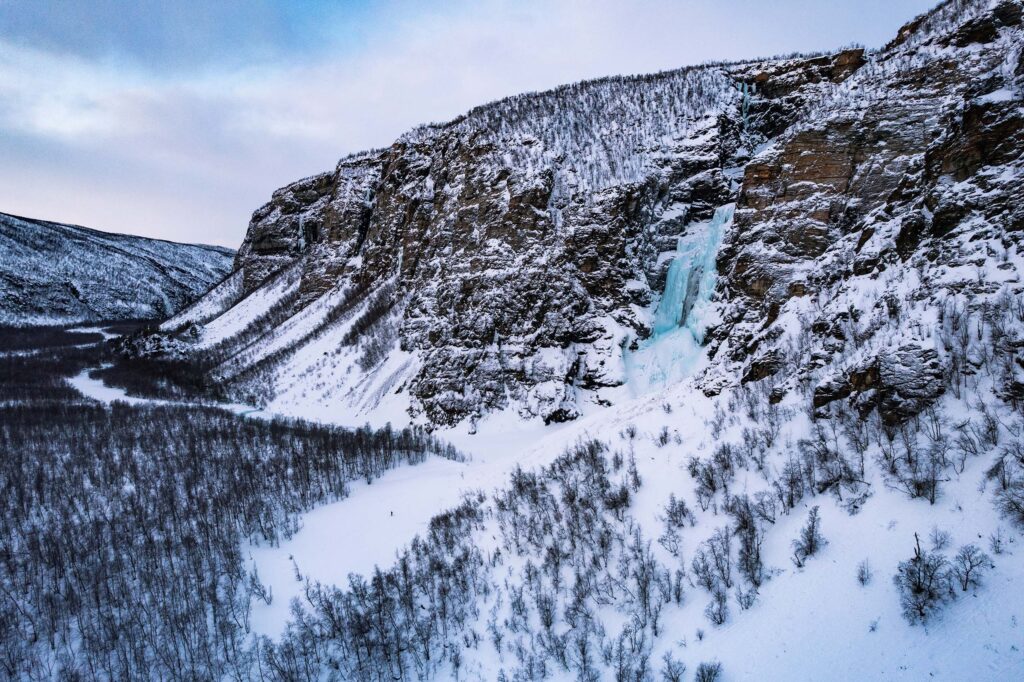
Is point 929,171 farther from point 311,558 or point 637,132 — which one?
point 637,132

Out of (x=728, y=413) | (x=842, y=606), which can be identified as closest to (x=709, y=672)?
(x=842, y=606)

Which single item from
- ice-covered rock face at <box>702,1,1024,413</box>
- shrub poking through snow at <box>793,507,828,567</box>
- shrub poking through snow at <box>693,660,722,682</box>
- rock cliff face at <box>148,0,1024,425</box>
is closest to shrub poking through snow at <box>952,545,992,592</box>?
shrub poking through snow at <box>793,507,828,567</box>

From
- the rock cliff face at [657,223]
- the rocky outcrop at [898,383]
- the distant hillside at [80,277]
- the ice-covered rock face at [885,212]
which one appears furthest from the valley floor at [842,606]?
the distant hillside at [80,277]

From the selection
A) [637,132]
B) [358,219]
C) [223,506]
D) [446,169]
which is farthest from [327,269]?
[223,506]

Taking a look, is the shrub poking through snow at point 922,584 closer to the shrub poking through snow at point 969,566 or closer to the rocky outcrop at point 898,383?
the shrub poking through snow at point 969,566

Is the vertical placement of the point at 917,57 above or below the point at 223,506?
above

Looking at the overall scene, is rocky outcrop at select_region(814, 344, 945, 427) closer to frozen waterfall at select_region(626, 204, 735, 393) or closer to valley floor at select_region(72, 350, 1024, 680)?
valley floor at select_region(72, 350, 1024, 680)
